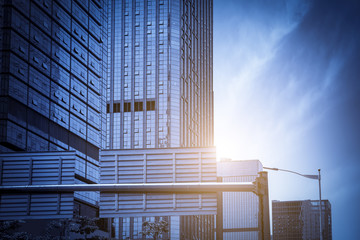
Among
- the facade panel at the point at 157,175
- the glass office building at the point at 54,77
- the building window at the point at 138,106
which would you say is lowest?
the facade panel at the point at 157,175

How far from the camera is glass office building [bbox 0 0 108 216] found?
94.1 metres

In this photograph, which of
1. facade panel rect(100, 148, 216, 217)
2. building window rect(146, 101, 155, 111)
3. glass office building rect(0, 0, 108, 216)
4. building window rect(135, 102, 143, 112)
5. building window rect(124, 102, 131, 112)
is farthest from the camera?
building window rect(124, 102, 131, 112)

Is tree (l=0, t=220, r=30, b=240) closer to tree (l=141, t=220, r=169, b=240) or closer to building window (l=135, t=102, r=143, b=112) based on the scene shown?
tree (l=141, t=220, r=169, b=240)

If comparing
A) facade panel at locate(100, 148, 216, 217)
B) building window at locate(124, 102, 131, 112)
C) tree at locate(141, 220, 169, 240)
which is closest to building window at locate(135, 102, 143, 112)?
building window at locate(124, 102, 131, 112)

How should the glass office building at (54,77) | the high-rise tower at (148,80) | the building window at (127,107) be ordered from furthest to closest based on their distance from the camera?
the building window at (127,107), the high-rise tower at (148,80), the glass office building at (54,77)

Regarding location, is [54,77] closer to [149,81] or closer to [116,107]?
[116,107]

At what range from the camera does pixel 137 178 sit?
34.1m

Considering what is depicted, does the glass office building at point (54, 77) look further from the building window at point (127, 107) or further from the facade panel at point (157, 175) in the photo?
the facade panel at point (157, 175)

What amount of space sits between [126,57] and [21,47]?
10050 cm

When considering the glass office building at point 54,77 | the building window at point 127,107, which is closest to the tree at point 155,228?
the building window at point 127,107

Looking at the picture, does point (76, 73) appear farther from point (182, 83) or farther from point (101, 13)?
point (182, 83)

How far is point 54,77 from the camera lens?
10831 centimetres

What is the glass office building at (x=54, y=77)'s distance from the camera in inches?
3706

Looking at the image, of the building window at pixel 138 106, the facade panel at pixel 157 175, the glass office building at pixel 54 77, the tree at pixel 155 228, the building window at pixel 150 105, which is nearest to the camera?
the facade panel at pixel 157 175
